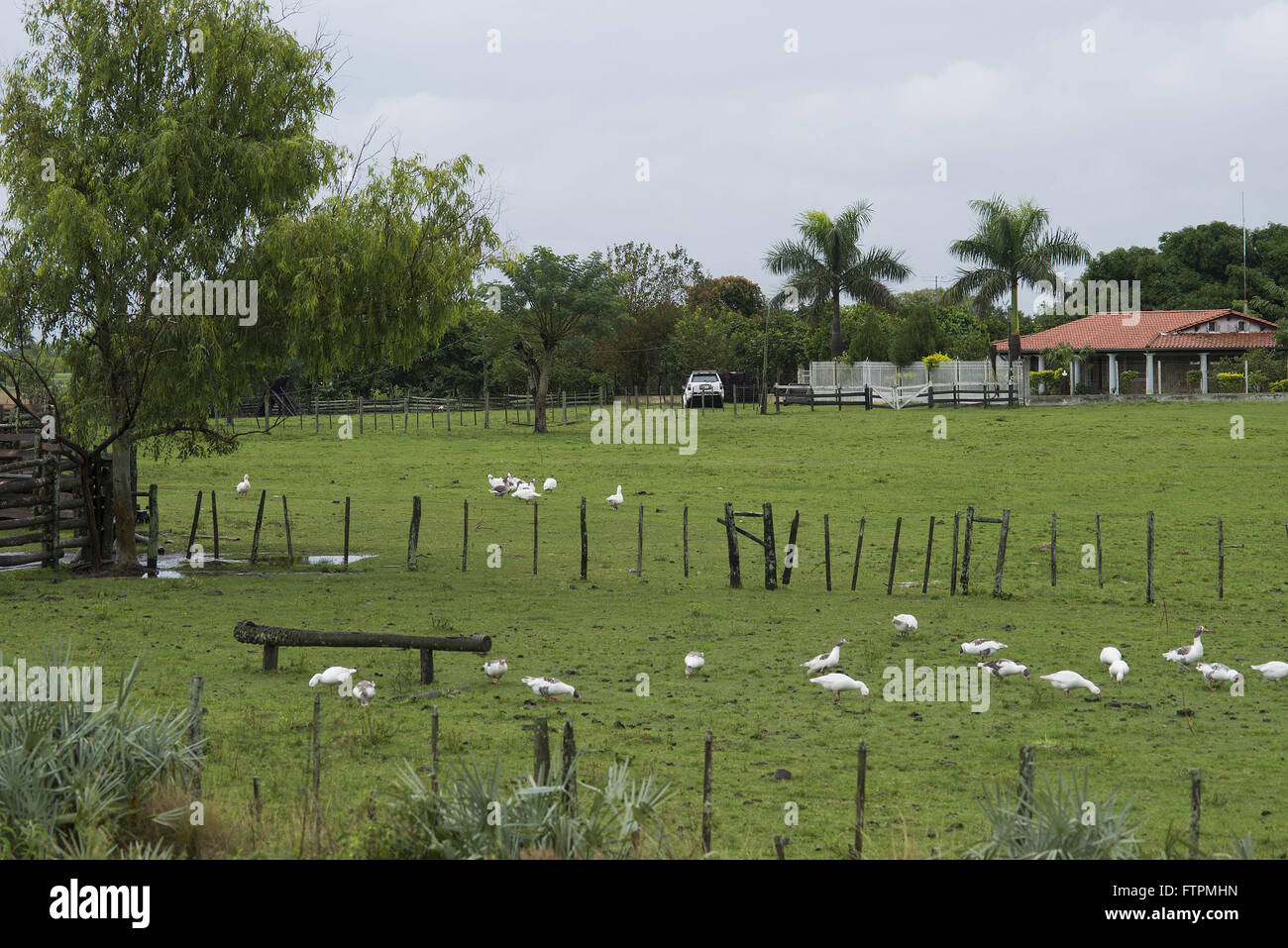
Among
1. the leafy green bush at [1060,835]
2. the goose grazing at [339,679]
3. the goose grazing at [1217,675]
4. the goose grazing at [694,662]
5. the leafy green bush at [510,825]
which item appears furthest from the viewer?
the goose grazing at [694,662]

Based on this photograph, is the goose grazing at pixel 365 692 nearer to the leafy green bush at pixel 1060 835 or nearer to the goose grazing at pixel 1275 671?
the leafy green bush at pixel 1060 835

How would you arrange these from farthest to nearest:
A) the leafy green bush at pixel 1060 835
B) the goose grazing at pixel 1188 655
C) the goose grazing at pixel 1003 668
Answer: the goose grazing at pixel 1188 655, the goose grazing at pixel 1003 668, the leafy green bush at pixel 1060 835

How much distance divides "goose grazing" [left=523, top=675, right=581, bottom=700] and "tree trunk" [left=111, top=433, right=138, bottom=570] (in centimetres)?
1243

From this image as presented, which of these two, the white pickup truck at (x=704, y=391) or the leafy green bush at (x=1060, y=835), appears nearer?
the leafy green bush at (x=1060, y=835)

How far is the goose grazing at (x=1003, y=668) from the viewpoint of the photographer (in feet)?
49.4

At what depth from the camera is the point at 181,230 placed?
71.9 feet

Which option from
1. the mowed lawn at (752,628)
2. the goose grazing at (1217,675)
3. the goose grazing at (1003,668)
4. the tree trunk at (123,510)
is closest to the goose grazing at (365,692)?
the mowed lawn at (752,628)

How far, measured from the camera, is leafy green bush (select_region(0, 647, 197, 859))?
8.12 meters

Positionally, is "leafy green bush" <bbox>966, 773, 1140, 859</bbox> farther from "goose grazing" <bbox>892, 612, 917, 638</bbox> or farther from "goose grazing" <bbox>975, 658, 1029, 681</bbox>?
"goose grazing" <bbox>892, 612, 917, 638</bbox>

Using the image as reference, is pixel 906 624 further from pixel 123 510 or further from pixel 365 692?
pixel 123 510

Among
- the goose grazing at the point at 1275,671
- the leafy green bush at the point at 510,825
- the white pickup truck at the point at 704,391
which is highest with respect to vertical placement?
the white pickup truck at the point at 704,391

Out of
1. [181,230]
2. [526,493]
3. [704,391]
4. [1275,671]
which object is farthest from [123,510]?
[704,391]

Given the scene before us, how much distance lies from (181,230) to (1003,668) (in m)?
15.6

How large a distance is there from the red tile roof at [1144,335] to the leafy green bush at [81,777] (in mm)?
60009
